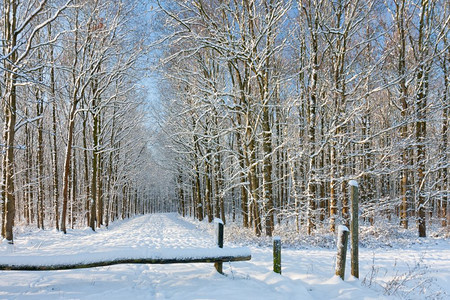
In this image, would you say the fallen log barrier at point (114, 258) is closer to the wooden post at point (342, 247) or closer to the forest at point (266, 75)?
the wooden post at point (342, 247)

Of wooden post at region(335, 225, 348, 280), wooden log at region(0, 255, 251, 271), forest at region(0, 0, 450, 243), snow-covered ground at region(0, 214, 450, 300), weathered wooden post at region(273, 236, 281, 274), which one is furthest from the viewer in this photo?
forest at region(0, 0, 450, 243)

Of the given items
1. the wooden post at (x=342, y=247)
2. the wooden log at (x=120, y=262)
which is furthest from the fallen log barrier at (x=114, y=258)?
the wooden post at (x=342, y=247)

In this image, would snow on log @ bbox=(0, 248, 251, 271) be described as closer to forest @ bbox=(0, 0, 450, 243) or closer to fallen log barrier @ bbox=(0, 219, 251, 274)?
fallen log barrier @ bbox=(0, 219, 251, 274)

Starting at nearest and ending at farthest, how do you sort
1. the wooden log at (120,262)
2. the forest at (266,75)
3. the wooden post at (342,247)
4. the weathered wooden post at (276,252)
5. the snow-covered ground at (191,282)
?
the wooden log at (120,262) < the snow-covered ground at (191,282) < the wooden post at (342,247) < the weathered wooden post at (276,252) < the forest at (266,75)

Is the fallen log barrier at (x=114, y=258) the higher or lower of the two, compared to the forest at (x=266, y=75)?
lower

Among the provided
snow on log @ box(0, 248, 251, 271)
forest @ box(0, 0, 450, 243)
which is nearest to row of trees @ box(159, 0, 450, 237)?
forest @ box(0, 0, 450, 243)

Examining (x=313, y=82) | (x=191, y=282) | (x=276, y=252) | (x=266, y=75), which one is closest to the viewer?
(x=191, y=282)

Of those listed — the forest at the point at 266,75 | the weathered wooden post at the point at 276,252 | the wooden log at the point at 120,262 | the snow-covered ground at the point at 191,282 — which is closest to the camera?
the wooden log at the point at 120,262

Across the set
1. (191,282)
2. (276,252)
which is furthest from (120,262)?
(276,252)

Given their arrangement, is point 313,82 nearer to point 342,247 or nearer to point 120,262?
point 342,247

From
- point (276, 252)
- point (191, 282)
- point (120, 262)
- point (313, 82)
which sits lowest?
point (191, 282)

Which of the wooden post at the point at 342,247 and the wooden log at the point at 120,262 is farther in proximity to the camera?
the wooden post at the point at 342,247

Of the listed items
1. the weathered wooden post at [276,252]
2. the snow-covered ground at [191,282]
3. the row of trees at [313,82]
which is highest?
the row of trees at [313,82]

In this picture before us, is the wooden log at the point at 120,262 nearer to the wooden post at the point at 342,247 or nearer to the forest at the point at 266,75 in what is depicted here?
the wooden post at the point at 342,247
